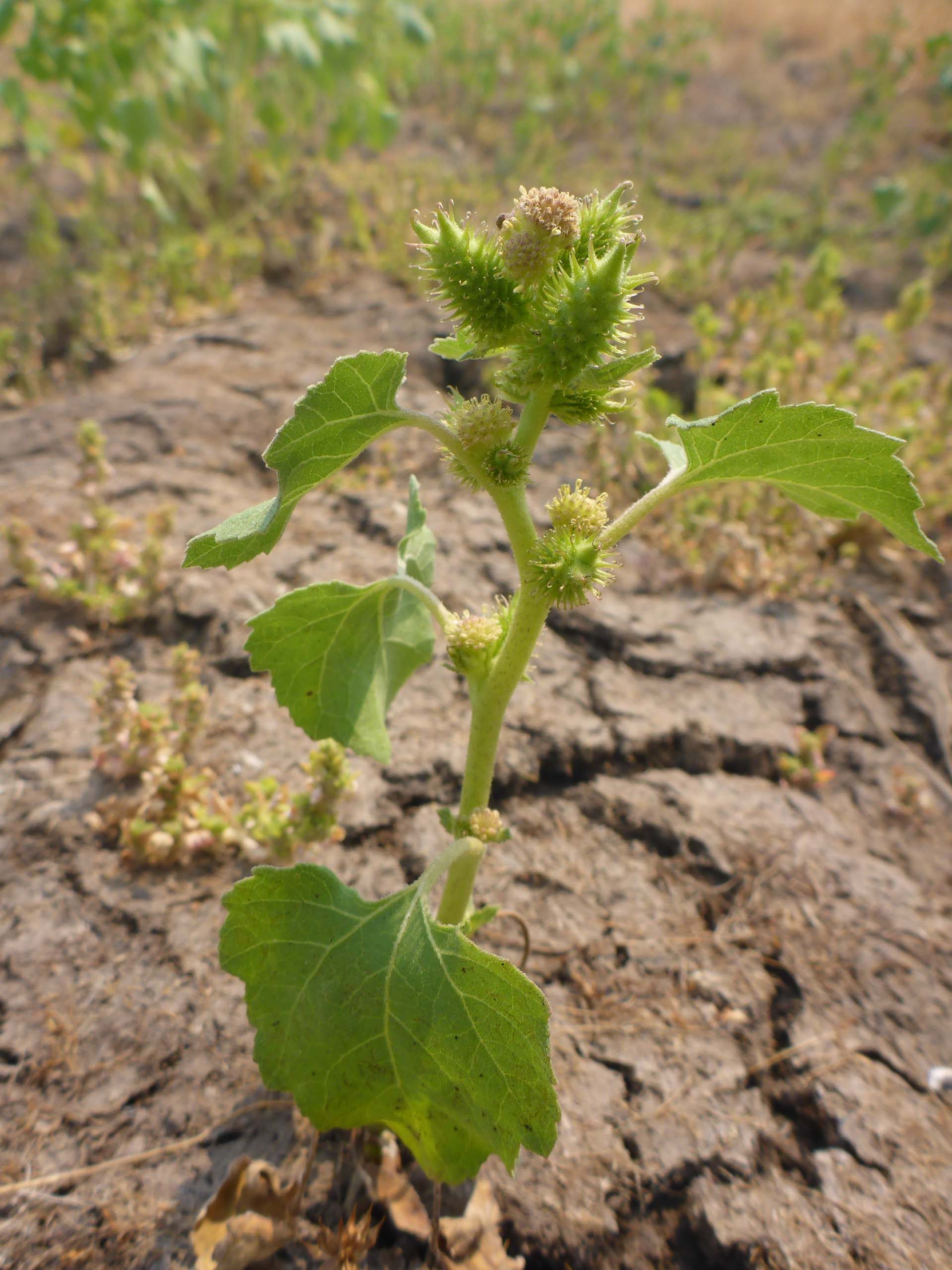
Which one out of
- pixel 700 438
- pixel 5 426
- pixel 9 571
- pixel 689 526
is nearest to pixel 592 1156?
pixel 700 438

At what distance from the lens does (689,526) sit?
13.0 ft

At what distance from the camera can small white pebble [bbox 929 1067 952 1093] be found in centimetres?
217

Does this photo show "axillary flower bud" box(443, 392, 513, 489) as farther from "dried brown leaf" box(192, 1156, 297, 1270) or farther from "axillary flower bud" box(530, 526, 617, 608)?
"dried brown leaf" box(192, 1156, 297, 1270)

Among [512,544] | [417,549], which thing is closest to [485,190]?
[417,549]

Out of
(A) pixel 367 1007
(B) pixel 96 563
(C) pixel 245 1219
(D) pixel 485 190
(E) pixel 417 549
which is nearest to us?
(A) pixel 367 1007

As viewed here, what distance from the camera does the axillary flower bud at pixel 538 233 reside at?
1206mm

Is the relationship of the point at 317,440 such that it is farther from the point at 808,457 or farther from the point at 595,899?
the point at 595,899

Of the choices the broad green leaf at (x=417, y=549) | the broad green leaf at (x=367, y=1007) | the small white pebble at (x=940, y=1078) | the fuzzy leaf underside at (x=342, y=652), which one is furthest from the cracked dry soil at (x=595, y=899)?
the broad green leaf at (x=417, y=549)

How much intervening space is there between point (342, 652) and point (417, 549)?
12.0 inches

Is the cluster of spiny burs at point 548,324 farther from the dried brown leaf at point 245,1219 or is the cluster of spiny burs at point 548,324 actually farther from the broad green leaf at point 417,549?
the dried brown leaf at point 245,1219

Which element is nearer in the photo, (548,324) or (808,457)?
(548,324)

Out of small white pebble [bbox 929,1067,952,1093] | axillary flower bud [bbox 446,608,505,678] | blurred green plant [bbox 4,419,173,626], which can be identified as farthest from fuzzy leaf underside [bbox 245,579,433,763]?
small white pebble [bbox 929,1067,952,1093]

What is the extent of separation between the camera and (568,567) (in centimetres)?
138

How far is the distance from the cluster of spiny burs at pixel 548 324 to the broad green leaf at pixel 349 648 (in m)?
0.43
